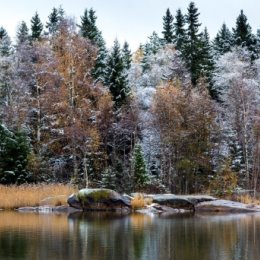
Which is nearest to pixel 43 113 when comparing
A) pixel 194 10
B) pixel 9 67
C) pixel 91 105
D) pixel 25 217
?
pixel 91 105

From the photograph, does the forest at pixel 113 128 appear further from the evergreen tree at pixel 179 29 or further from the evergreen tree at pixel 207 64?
the evergreen tree at pixel 179 29

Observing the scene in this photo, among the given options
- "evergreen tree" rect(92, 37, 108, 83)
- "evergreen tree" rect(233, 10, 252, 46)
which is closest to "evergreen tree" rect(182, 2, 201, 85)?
"evergreen tree" rect(233, 10, 252, 46)

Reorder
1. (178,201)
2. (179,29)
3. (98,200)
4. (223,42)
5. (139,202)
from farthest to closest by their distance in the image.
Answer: (223,42) < (179,29) < (178,201) < (139,202) < (98,200)

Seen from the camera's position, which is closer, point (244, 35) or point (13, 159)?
point (13, 159)

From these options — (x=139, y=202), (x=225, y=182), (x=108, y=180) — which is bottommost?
(x=139, y=202)

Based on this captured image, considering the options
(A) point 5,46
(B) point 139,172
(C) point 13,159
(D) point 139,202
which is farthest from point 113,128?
(A) point 5,46

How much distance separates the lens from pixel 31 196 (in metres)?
31.9

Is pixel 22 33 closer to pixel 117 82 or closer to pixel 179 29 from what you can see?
pixel 179 29

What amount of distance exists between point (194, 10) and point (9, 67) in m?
23.6

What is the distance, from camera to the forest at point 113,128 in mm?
37812

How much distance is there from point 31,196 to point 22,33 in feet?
105

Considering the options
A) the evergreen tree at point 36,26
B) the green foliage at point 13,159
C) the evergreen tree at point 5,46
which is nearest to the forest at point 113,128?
the green foliage at point 13,159

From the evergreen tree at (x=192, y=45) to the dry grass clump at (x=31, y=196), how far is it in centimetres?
2198

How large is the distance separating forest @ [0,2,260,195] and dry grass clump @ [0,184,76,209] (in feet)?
10.3
